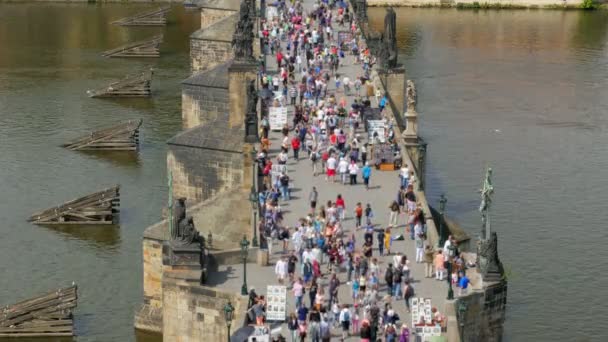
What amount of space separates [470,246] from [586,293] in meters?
7.00

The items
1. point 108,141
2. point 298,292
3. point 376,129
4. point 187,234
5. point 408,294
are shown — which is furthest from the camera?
point 108,141

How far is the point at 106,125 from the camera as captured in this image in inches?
4168

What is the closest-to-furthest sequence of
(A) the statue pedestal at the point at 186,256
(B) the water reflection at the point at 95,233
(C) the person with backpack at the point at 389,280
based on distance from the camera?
(C) the person with backpack at the point at 389,280 < (A) the statue pedestal at the point at 186,256 < (B) the water reflection at the point at 95,233

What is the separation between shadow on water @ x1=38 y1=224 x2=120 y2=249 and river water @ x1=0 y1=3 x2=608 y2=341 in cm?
14

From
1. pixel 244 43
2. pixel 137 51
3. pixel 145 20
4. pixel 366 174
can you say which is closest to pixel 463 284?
pixel 366 174

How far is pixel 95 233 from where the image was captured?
81.0 metres

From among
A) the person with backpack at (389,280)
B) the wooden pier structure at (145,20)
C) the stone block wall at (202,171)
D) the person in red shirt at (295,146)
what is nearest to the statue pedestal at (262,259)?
the person with backpack at (389,280)

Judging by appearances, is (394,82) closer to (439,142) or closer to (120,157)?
(439,142)

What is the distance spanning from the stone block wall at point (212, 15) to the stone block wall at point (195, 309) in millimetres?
65672

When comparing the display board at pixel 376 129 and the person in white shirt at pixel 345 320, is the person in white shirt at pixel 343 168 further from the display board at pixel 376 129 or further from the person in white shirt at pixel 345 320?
the person in white shirt at pixel 345 320

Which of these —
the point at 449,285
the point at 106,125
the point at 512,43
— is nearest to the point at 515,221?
the point at 449,285

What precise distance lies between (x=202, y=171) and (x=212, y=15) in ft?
145

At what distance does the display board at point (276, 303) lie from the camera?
171ft

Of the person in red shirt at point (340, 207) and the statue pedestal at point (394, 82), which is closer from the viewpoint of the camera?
the person in red shirt at point (340, 207)
